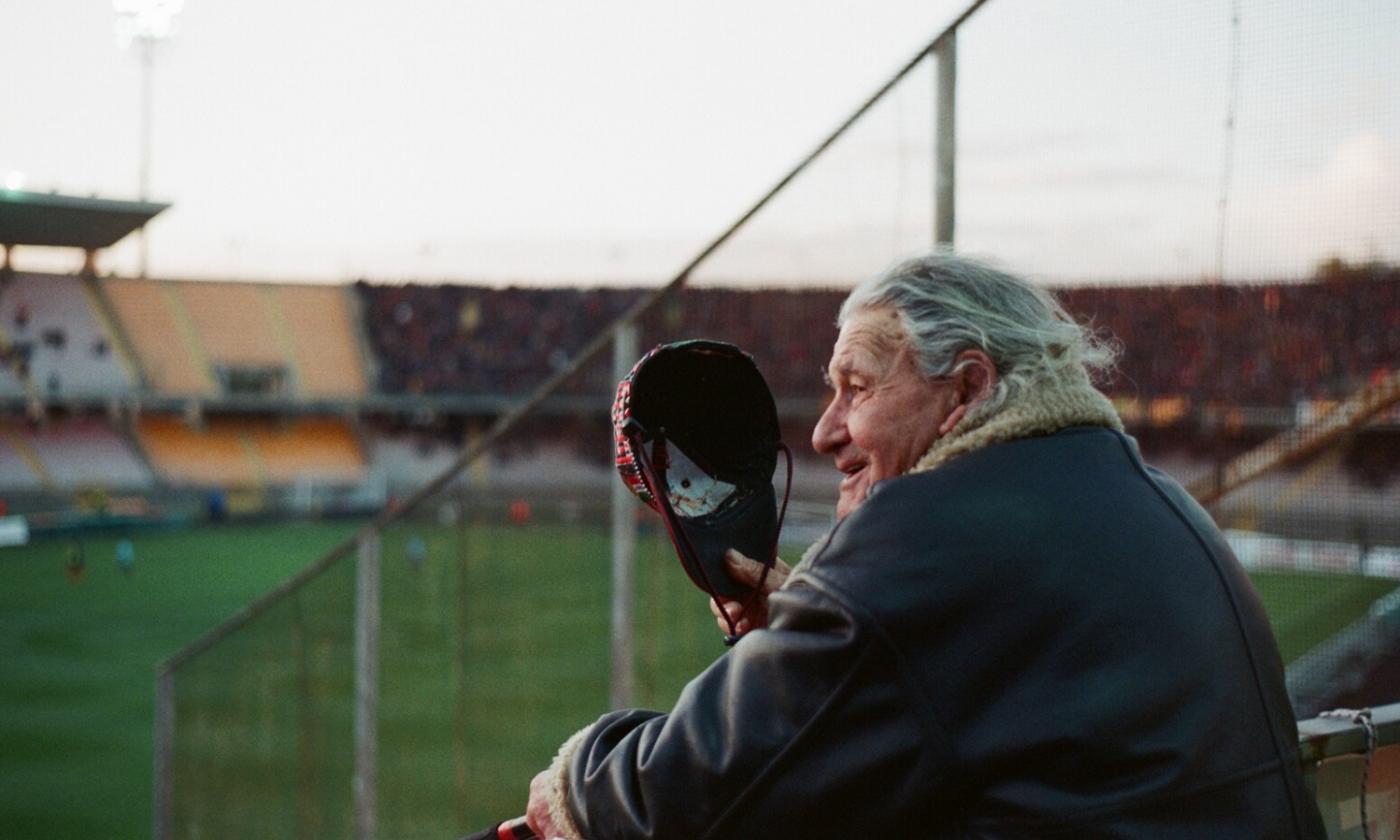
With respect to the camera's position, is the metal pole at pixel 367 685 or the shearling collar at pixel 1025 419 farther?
the metal pole at pixel 367 685

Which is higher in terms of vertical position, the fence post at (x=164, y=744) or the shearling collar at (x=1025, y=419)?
the shearling collar at (x=1025, y=419)

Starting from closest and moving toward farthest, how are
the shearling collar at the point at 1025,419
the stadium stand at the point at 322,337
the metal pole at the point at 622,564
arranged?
the shearling collar at the point at 1025,419 < the metal pole at the point at 622,564 < the stadium stand at the point at 322,337

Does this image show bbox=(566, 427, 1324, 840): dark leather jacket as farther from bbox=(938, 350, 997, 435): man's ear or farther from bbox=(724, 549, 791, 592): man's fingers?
bbox=(724, 549, 791, 592): man's fingers

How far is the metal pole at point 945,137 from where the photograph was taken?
8.62 ft

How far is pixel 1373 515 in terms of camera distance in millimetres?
2760

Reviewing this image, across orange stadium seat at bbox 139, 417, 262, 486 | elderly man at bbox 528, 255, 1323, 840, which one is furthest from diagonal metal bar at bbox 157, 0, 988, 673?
orange stadium seat at bbox 139, 417, 262, 486

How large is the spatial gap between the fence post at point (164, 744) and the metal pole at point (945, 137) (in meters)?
5.06

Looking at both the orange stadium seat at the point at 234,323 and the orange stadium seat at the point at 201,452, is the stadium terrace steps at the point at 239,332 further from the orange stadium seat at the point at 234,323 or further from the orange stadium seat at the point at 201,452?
the orange stadium seat at the point at 201,452

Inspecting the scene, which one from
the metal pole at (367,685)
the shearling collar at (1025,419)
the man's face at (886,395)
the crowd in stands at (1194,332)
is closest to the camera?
the shearling collar at (1025,419)

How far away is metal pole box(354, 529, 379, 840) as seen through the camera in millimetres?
4871

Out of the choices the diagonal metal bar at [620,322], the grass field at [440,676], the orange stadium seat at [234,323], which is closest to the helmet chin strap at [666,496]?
the diagonal metal bar at [620,322]

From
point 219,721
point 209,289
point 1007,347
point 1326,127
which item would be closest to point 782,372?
point 1326,127

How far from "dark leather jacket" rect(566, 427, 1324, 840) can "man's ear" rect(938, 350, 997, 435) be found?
0.42ft

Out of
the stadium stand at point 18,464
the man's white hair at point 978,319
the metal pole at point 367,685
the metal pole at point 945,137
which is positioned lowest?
the stadium stand at point 18,464
